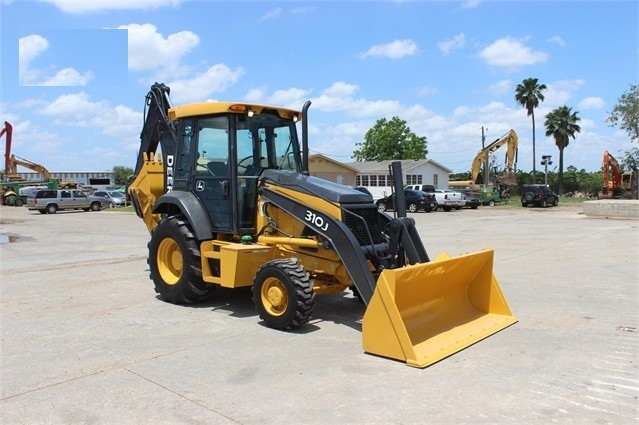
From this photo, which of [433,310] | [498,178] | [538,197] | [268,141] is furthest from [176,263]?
[498,178]

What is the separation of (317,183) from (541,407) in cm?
381

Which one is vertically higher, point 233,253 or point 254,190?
point 254,190

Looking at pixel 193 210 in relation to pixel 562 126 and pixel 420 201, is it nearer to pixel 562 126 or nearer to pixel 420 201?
pixel 420 201

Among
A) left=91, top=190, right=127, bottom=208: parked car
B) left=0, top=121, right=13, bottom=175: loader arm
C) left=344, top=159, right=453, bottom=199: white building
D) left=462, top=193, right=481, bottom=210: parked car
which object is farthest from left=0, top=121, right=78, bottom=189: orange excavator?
left=462, top=193, right=481, bottom=210: parked car

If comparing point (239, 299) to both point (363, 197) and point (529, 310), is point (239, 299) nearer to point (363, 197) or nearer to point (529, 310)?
point (363, 197)

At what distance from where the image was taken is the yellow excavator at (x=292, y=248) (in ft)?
19.7

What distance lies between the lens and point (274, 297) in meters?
6.62

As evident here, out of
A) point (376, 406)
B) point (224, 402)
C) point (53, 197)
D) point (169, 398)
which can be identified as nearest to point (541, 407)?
point (376, 406)

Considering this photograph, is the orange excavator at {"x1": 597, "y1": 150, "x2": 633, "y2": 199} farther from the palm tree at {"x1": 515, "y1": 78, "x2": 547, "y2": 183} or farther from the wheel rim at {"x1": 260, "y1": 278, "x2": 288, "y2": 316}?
the wheel rim at {"x1": 260, "y1": 278, "x2": 288, "y2": 316}

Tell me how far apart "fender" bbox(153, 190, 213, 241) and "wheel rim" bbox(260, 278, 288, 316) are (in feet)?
4.96

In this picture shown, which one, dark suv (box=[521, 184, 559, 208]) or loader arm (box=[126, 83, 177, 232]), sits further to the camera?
dark suv (box=[521, 184, 559, 208])

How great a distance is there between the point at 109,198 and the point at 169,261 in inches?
1503

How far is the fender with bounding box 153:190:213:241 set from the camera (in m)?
7.79

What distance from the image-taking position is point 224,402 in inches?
177
